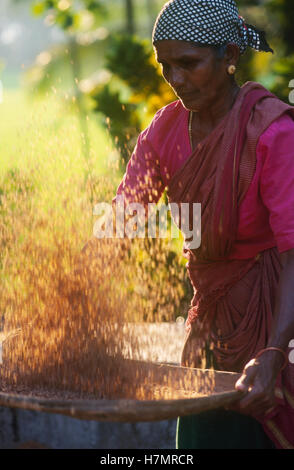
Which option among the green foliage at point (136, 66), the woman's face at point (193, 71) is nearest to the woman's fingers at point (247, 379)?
the woman's face at point (193, 71)

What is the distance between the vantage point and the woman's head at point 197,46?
198 centimetres

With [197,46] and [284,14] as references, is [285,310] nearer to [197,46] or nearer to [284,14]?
[197,46]

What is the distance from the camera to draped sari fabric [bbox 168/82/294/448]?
2004 millimetres

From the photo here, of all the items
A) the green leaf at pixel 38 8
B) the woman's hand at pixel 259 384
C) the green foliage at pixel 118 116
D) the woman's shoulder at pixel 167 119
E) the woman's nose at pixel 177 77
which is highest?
the woman's nose at pixel 177 77

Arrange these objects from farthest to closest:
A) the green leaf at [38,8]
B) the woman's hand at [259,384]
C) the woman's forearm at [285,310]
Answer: the green leaf at [38,8], the woman's forearm at [285,310], the woman's hand at [259,384]

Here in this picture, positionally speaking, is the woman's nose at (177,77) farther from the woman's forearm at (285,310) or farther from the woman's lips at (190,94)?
the woman's forearm at (285,310)

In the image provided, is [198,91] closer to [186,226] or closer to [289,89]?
[186,226]

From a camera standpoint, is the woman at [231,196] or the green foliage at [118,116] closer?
the woman at [231,196]

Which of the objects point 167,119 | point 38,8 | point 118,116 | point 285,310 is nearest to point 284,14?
point 118,116

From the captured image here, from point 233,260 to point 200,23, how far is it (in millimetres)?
708

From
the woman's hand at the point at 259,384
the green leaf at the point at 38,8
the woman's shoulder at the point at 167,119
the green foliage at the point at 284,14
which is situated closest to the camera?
the woman's hand at the point at 259,384

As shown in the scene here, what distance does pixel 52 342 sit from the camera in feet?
7.51

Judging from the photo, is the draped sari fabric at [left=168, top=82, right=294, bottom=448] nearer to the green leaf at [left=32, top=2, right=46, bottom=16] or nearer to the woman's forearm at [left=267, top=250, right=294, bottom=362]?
the woman's forearm at [left=267, top=250, right=294, bottom=362]

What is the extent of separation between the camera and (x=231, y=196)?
6.61 feet
